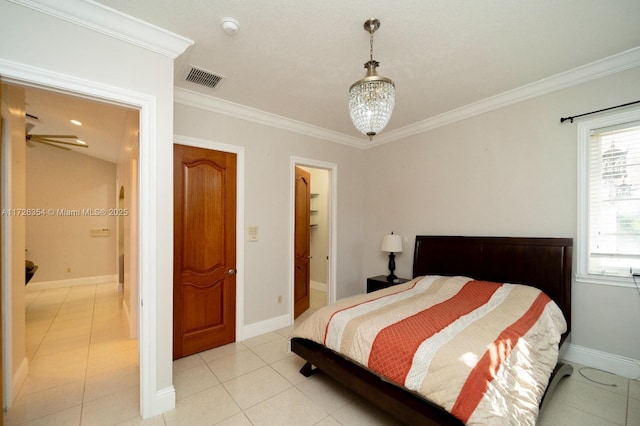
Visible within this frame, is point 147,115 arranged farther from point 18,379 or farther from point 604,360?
point 604,360

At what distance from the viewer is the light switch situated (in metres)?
3.29

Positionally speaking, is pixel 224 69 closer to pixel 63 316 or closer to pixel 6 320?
pixel 6 320

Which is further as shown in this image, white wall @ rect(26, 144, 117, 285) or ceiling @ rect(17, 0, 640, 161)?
white wall @ rect(26, 144, 117, 285)

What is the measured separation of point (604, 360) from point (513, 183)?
180 cm

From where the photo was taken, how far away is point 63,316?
156 inches

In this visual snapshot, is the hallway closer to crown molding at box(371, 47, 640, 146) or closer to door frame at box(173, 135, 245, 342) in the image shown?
door frame at box(173, 135, 245, 342)

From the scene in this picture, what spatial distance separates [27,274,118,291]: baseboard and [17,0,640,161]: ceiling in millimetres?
4441

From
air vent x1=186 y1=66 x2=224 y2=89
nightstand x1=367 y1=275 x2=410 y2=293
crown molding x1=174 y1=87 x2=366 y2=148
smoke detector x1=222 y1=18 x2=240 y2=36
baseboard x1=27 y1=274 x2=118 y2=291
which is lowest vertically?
baseboard x1=27 y1=274 x2=118 y2=291

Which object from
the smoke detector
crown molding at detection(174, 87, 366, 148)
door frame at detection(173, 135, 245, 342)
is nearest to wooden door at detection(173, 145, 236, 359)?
door frame at detection(173, 135, 245, 342)

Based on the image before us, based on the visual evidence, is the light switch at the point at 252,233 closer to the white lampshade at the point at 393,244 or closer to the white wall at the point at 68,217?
the white lampshade at the point at 393,244

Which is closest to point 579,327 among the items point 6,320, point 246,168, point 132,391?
point 246,168

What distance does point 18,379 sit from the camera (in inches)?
86.5

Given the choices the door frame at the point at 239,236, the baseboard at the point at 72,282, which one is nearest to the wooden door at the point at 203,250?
the door frame at the point at 239,236

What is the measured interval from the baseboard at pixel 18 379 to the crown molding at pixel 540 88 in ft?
15.9
